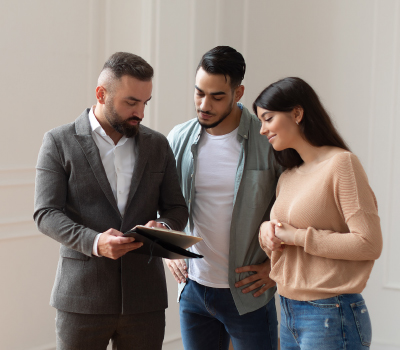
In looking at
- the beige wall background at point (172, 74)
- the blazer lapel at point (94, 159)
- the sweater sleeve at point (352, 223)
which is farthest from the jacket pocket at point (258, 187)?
the beige wall background at point (172, 74)

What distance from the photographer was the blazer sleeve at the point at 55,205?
1.61 meters

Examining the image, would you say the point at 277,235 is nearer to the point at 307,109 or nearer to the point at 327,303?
the point at 327,303

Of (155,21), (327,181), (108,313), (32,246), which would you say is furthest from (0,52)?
(327,181)

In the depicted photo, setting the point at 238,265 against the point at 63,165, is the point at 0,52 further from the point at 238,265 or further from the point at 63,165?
the point at 238,265

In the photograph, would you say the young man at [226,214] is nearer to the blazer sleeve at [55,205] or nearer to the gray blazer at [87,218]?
the gray blazer at [87,218]

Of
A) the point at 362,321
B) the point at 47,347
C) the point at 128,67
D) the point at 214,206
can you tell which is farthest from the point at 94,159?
the point at 47,347

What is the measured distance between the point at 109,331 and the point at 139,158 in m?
0.61

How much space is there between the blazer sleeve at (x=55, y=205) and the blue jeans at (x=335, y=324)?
2.37 feet

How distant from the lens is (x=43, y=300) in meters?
2.82

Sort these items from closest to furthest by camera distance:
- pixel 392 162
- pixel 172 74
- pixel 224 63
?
1. pixel 224 63
2. pixel 172 74
3. pixel 392 162

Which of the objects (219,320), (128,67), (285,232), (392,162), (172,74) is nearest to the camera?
(285,232)

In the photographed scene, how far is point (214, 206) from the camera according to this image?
193 centimetres

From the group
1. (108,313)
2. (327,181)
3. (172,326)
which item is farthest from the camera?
(172,326)

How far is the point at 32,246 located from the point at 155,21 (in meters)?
1.45
